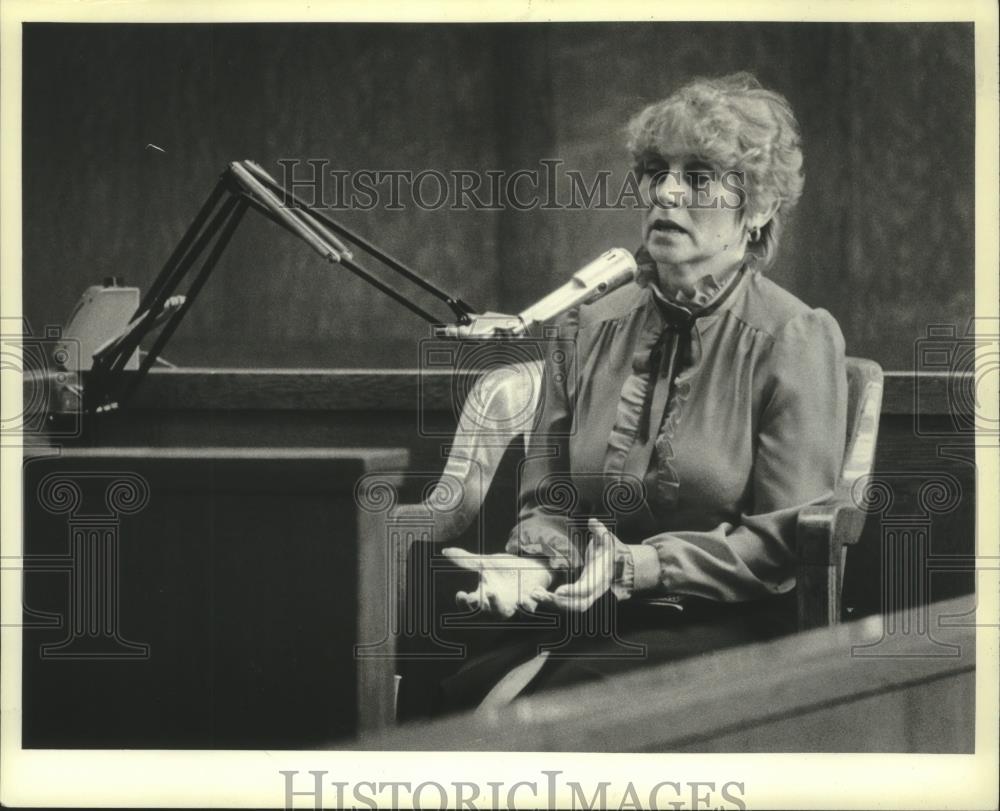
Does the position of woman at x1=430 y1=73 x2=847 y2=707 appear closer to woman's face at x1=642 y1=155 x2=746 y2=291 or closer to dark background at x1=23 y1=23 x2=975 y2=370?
woman's face at x1=642 y1=155 x2=746 y2=291

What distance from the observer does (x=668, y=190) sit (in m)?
3.80

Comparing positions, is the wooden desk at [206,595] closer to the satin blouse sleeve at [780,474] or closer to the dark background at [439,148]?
Result: the dark background at [439,148]

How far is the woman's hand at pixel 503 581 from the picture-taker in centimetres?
385

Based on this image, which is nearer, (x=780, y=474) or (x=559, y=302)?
(x=780, y=474)

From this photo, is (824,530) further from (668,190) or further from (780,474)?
(668,190)

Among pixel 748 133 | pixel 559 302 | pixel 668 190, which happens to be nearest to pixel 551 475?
pixel 559 302

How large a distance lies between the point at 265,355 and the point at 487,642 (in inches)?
42.7

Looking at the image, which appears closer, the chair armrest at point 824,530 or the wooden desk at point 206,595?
the chair armrest at point 824,530

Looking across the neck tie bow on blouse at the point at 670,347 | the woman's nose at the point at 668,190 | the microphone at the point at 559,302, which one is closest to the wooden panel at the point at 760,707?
the neck tie bow on blouse at the point at 670,347

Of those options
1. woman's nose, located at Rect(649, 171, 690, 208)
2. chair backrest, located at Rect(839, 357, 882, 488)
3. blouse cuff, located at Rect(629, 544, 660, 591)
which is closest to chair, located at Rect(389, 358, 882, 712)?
chair backrest, located at Rect(839, 357, 882, 488)

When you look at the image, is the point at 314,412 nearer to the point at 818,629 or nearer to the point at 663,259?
the point at 663,259

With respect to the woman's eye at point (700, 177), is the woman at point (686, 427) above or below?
below

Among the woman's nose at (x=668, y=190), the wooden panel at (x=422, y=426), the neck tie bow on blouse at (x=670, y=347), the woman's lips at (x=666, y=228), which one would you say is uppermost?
the woman's nose at (x=668, y=190)

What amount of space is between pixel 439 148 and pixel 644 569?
4.57 feet
